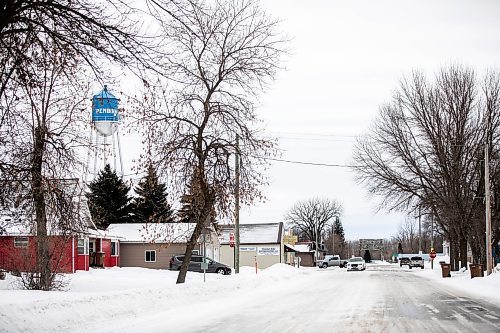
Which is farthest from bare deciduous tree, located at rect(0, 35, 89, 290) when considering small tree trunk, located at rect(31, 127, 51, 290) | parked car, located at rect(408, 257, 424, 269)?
parked car, located at rect(408, 257, 424, 269)

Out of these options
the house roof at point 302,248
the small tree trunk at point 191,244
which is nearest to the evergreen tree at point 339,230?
the house roof at point 302,248

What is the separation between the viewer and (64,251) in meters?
26.7

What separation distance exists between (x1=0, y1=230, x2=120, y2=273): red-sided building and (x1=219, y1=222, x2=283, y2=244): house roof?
844 inches

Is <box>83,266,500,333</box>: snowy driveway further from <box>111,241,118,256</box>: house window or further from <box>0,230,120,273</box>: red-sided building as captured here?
<box>111,241,118,256</box>: house window

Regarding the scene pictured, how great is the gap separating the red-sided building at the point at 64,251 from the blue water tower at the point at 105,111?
4.49 m

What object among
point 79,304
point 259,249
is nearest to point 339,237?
point 259,249

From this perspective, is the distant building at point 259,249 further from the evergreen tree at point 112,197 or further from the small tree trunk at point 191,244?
the small tree trunk at point 191,244

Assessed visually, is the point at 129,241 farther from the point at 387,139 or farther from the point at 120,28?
the point at 120,28

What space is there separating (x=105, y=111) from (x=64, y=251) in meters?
6.86

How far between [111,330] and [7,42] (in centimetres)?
631

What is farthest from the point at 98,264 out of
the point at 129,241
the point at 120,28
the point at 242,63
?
the point at 120,28

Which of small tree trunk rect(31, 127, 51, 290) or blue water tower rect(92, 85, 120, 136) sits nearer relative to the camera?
blue water tower rect(92, 85, 120, 136)

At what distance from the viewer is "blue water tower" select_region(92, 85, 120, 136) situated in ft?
40.2

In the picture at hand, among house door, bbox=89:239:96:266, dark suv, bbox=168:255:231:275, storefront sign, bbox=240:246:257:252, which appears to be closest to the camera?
dark suv, bbox=168:255:231:275
